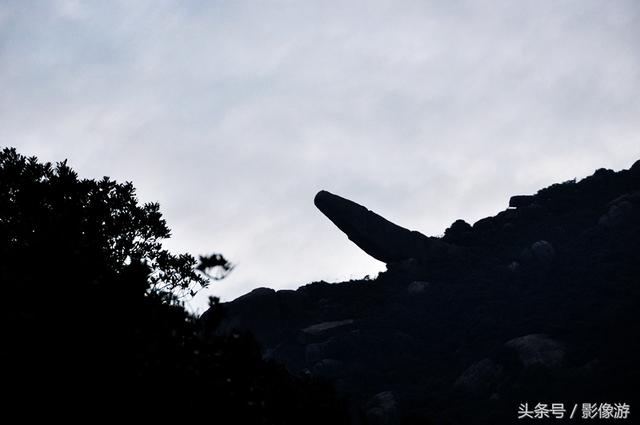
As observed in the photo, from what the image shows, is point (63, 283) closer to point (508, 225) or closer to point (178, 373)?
point (178, 373)

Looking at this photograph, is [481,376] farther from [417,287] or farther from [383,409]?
[417,287]

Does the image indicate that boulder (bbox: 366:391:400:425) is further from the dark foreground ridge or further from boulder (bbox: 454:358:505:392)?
boulder (bbox: 454:358:505:392)

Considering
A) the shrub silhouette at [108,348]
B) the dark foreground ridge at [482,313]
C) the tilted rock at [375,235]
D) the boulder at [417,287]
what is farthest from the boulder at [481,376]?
the shrub silhouette at [108,348]

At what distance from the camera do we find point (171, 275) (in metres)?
22.7

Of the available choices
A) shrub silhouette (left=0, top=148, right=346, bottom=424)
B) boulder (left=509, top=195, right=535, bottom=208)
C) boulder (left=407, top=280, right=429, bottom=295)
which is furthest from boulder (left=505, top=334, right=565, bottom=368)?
boulder (left=509, top=195, right=535, bottom=208)

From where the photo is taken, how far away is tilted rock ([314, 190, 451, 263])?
6962cm

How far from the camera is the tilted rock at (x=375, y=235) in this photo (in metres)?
69.6

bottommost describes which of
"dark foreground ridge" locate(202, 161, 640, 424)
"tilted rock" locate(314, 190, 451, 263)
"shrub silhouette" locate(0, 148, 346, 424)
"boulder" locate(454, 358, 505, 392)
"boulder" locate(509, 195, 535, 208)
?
"shrub silhouette" locate(0, 148, 346, 424)

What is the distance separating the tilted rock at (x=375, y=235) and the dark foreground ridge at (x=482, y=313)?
148mm

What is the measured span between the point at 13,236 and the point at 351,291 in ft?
174

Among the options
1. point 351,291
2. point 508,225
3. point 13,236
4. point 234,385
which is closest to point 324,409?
point 234,385

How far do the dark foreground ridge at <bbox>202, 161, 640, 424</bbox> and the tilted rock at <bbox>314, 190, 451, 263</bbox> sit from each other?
15 cm

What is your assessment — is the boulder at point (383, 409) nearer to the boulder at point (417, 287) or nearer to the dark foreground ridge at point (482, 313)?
the dark foreground ridge at point (482, 313)

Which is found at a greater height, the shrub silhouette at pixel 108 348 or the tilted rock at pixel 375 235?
the tilted rock at pixel 375 235
